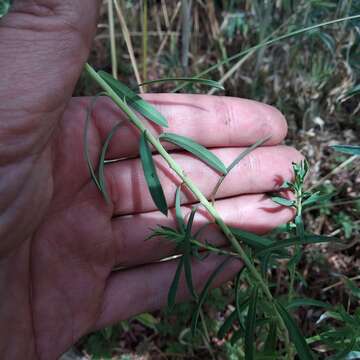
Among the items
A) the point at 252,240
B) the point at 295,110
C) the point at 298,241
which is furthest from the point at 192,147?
the point at 295,110

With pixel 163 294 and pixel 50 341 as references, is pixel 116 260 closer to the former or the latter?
pixel 163 294

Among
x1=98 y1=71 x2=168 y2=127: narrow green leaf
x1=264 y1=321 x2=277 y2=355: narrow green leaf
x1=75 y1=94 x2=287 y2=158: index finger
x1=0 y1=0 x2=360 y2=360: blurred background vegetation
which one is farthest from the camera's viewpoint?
x1=0 y1=0 x2=360 y2=360: blurred background vegetation

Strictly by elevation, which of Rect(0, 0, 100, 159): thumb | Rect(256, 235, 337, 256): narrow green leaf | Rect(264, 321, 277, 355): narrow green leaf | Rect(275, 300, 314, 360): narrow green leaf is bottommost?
Rect(264, 321, 277, 355): narrow green leaf

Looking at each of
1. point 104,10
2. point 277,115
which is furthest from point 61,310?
point 104,10

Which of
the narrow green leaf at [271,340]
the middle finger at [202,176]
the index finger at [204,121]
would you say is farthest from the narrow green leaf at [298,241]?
the index finger at [204,121]

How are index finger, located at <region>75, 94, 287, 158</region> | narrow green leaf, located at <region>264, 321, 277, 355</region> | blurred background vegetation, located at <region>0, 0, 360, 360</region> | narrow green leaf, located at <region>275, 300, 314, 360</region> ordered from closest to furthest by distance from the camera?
narrow green leaf, located at <region>275, 300, 314, 360</region> < narrow green leaf, located at <region>264, 321, 277, 355</region> < index finger, located at <region>75, 94, 287, 158</region> < blurred background vegetation, located at <region>0, 0, 360, 360</region>

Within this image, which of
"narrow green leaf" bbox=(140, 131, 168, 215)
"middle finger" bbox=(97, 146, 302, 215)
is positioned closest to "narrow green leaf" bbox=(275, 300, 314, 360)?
"narrow green leaf" bbox=(140, 131, 168, 215)

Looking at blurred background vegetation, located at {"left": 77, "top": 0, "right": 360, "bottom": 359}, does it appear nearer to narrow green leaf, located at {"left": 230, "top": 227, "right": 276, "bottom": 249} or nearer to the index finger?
the index finger
